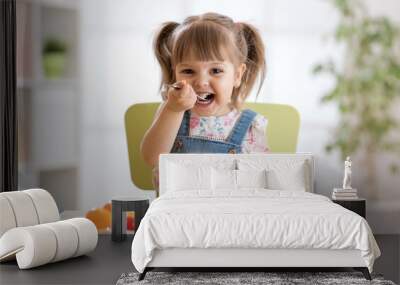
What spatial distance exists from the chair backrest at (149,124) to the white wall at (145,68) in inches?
2.4

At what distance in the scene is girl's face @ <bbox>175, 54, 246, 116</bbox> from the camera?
6.95 m

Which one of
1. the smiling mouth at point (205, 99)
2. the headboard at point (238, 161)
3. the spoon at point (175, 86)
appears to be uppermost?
the spoon at point (175, 86)

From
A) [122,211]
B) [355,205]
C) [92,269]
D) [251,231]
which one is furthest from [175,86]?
[251,231]

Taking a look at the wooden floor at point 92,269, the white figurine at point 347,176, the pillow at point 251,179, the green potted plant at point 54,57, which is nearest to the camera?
the wooden floor at point 92,269

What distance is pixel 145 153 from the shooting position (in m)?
7.11

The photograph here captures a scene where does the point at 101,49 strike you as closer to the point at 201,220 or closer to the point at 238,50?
the point at 238,50

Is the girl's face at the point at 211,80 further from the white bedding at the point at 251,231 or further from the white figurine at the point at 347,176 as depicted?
the white bedding at the point at 251,231

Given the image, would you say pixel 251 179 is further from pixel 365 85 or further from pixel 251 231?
pixel 365 85

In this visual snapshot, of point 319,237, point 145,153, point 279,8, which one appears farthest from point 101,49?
point 319,237

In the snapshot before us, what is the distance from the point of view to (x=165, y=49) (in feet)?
23.3

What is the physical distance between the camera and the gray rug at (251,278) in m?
4.88

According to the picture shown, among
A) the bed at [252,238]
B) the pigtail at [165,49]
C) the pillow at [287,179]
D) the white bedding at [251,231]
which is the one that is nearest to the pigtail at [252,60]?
the pigtail at [165,49]

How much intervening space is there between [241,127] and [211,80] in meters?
0.55

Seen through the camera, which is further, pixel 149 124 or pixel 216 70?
pixel 149 124
